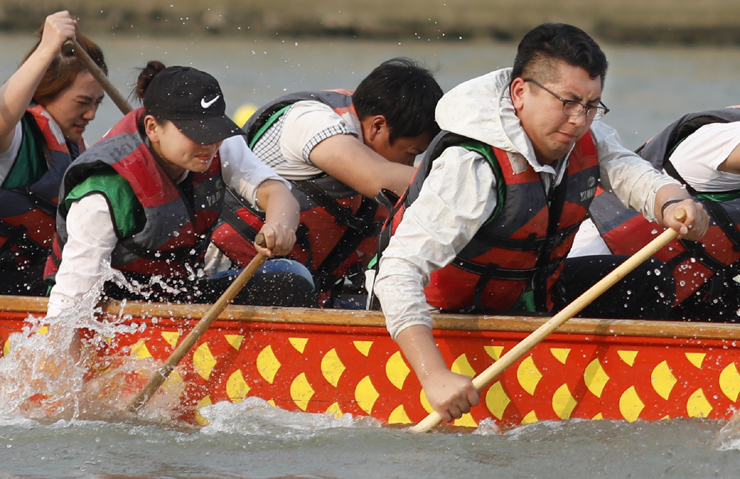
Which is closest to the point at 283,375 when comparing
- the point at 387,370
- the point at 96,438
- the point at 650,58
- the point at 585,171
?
the point at 387,370

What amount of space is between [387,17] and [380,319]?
896 inches

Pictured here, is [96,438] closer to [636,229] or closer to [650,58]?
[636,229]

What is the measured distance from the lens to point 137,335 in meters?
3.40

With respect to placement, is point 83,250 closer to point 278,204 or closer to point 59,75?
point 278,204

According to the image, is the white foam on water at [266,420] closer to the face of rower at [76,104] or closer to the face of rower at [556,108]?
the face of rower at [556,108]

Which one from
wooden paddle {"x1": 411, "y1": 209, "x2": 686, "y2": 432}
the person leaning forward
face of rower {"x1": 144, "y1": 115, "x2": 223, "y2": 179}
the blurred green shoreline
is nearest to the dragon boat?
wooden paddle {"x1": 411, "y1": 209, "x2": 686, "y2": 432}

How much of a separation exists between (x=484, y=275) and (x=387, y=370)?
437 mm

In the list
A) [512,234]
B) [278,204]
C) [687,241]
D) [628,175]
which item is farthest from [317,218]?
[687,241]

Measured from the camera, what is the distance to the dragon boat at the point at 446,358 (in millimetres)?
3105

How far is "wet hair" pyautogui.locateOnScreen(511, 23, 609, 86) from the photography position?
295 cm

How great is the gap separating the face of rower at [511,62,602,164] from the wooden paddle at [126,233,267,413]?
0.93 meters

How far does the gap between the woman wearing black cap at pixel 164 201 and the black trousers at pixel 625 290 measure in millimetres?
932

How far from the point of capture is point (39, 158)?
405 cm

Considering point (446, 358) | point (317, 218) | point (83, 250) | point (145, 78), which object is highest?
point (145, 78)
